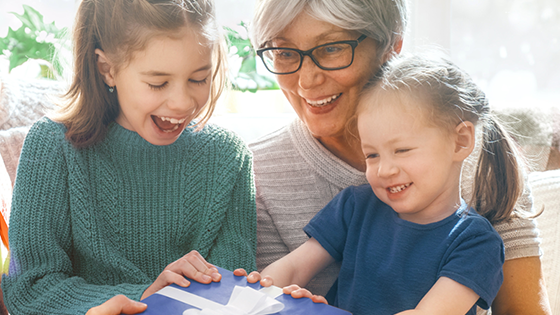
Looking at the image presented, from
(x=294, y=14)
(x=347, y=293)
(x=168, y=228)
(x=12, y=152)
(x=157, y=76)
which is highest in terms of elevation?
(x=294, y=14)

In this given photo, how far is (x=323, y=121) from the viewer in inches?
47.5

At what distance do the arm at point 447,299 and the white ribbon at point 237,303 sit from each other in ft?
0.83

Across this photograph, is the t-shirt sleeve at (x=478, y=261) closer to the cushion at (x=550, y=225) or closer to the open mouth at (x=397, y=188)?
the open mouth at (x=397, y=188)

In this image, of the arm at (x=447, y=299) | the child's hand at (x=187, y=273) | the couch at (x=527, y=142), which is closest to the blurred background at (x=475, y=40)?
the couch at (x=527, y=142)

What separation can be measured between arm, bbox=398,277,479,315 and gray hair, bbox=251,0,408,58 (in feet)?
1.82

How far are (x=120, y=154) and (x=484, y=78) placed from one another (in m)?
2.03

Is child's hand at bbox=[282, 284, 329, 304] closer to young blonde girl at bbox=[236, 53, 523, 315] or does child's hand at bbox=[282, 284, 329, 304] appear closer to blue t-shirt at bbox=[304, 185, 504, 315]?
young blonde girl at bbox=[236, 53, 523, 315]

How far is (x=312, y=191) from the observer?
131 centimetres

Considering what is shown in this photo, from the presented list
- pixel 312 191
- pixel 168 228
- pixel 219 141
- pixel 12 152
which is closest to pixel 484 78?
pixel 312 191

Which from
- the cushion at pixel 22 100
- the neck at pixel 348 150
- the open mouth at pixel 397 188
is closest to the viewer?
the open mouth at pixel 397 188

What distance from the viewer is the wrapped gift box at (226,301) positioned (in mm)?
772

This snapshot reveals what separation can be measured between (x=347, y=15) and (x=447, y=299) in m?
0.63

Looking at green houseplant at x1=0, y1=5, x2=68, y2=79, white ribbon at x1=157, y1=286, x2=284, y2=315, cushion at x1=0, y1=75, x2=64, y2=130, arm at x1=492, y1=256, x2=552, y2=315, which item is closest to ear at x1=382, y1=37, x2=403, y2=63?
arm at x1=492, y1=256, x2=552, y2=315

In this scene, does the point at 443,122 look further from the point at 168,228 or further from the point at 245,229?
the point at 168,228
